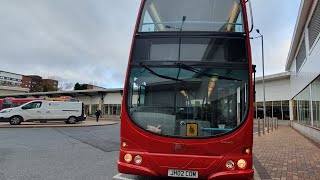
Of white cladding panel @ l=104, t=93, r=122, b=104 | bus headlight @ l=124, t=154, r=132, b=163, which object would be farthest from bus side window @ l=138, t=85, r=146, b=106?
white cladding panel @ l=104, t=93, r=122, b=104

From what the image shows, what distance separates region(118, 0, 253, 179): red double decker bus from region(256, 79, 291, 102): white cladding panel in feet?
94.3

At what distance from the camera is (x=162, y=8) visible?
6.52 metres

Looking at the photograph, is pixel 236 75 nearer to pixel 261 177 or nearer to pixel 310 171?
pixel 261 177

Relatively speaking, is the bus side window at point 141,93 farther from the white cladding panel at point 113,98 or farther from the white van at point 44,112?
the white cladding panel at point 113,98

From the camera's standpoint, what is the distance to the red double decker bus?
17.1ft

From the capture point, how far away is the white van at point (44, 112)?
2508cm

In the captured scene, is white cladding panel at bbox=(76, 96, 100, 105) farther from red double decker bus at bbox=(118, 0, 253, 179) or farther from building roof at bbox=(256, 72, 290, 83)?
red double decker bus at bbox=(118, 0, 253, 179)

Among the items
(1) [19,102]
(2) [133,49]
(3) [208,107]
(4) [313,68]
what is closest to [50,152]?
(2) [133,49]

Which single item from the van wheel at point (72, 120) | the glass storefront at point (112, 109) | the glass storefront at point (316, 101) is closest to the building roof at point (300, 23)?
the glass storefront at point (316, 101)

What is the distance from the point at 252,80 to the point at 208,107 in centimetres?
97

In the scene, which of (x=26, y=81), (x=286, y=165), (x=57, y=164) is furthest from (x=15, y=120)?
(x=26, y=81)

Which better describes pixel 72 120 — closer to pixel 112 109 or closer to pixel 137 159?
pixel 112 109

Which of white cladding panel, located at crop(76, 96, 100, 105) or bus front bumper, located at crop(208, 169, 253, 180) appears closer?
bus front bumper, located at crop(208, 169, 253, 180)

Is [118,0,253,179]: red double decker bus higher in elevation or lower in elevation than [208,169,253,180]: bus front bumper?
higher
